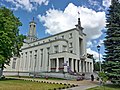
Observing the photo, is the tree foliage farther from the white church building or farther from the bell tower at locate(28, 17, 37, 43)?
the bell tower at locate(28, 17, 37, 43)

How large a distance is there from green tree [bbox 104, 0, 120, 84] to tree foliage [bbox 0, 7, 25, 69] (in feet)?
59.9

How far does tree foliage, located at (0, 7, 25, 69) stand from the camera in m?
28.8

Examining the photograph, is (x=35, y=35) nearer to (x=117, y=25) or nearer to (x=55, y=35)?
(x=55, y=35)

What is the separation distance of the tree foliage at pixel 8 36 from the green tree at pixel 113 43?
59.9 ft

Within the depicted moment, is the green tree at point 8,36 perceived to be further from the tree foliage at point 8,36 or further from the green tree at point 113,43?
the green tree at point 113,43

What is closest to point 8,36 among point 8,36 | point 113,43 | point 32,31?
point 8,36

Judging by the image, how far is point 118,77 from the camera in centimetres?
2264

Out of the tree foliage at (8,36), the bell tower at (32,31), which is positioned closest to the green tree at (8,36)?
the tree foliage at (8,36)

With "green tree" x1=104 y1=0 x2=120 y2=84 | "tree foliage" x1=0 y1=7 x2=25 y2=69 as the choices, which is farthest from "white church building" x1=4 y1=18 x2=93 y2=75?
"green tree" x1=104 y1=0 x2=120 y2=84

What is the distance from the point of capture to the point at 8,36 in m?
30.6

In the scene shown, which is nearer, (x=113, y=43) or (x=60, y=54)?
(x=113, y=43)

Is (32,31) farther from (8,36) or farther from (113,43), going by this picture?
(113,43)

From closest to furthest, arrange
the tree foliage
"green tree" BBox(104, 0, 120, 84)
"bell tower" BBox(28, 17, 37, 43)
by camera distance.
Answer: "green tree" BBox(104, 0, 120, 84) < the tree foliage < "bell tower" BBox(28, 17, 37, 43)

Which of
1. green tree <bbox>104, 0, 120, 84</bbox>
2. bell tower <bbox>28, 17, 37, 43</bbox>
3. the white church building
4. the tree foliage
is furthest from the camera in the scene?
bell tower <bbox>28, 17, 37, 43</bbox>
